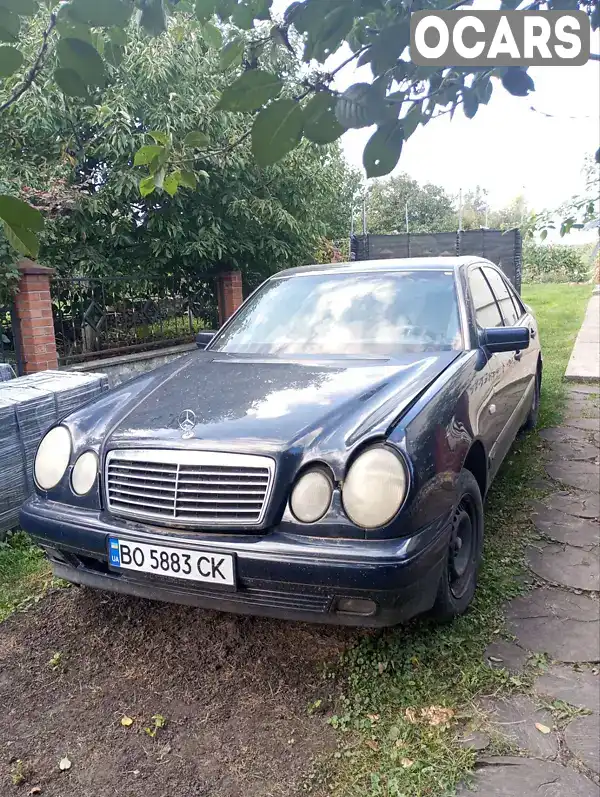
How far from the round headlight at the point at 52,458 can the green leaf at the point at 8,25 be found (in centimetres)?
182

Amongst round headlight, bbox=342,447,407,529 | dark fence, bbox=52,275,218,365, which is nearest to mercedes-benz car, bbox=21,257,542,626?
round headlight, bbox=342,447,407,529

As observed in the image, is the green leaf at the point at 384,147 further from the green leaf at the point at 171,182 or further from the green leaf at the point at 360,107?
the green leaf at the point at 171,182

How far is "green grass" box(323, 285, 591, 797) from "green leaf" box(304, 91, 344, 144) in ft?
5.84

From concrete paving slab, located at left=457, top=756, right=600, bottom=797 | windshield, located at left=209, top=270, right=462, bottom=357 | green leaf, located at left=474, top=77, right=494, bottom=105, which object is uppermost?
green leaf, located at left=474, top=77, right=494, bottom=105

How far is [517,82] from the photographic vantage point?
1311mm

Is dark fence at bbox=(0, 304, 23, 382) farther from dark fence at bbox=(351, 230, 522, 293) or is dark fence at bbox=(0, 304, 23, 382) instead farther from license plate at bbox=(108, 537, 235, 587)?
dark fence at bbox=(351, 230, 522, 293)

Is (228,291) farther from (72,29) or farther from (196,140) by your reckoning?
(72,29)

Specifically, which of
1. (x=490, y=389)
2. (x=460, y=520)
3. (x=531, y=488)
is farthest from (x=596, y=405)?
(x=460, y=520)

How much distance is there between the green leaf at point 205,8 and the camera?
4.01 ft

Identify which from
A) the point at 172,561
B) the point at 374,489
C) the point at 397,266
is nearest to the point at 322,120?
the point at 374,489

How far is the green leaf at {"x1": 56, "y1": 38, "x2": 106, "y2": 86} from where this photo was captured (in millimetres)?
1167

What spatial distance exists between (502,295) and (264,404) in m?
2.58

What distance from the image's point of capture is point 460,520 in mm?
2648

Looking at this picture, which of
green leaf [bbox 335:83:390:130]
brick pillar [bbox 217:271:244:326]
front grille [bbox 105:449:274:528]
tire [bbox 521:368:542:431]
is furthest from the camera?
brick pillar [bbox 217:271:244:326]
